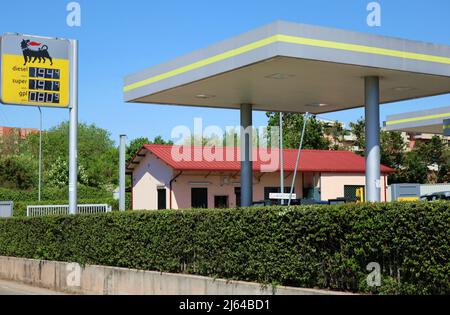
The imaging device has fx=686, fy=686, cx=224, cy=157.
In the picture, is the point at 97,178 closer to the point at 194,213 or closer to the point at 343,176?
the point at 343,176

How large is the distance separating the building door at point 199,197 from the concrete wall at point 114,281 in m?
17.5

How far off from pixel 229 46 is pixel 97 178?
251ft

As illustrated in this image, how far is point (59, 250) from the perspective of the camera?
1908 centimetres

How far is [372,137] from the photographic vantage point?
17375mm

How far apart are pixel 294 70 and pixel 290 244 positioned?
5462 mm

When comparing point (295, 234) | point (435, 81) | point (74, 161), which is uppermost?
point (435, 81)

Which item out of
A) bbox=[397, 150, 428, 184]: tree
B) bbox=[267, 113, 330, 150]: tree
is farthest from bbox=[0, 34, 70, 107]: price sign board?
bbox=[397, 150, 428, 184]: tree

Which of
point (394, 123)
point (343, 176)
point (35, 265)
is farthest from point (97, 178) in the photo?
point (35, 265)

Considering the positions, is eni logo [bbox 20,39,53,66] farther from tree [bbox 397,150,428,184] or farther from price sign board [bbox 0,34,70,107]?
tree [bbox 397,150,428,184]

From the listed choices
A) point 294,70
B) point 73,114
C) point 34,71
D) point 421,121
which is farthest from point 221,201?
point 294,70

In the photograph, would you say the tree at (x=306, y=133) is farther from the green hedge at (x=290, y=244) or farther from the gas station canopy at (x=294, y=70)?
the green hedge at (x=290, y=244)
